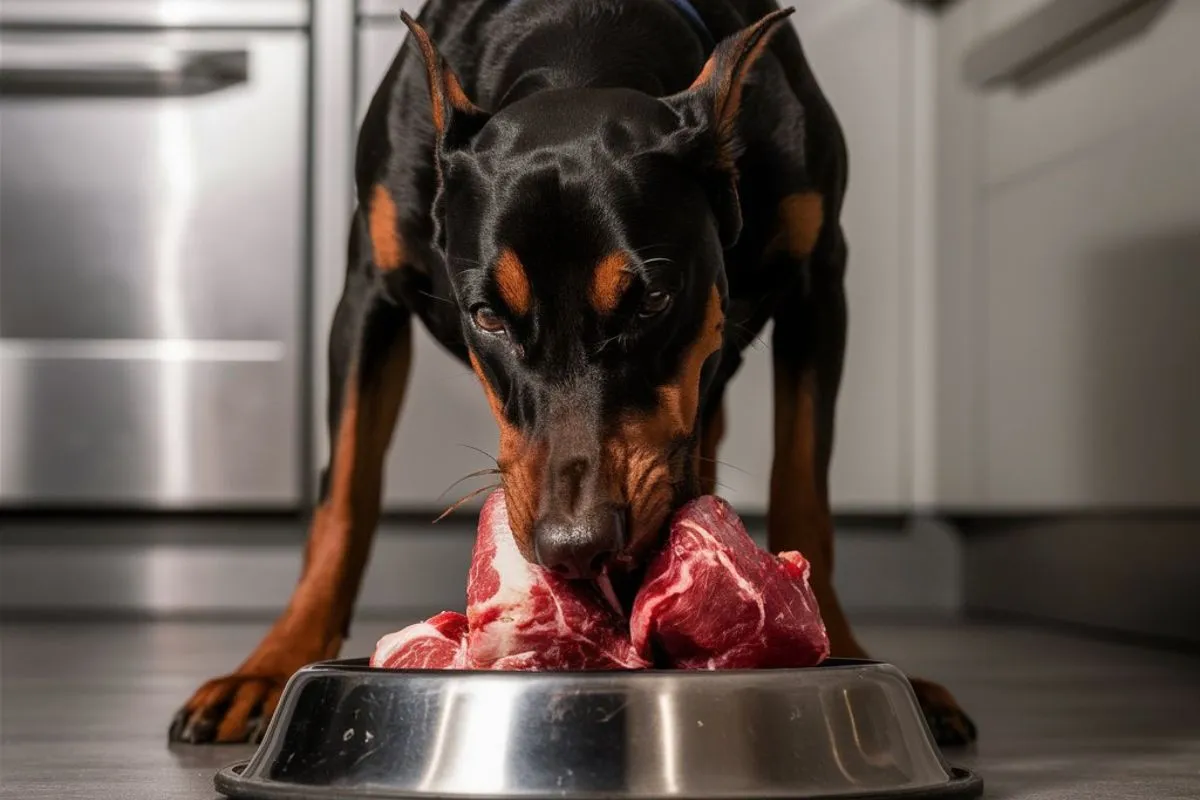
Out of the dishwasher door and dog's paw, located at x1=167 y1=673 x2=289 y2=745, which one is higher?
the dishwasher door

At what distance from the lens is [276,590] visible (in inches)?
147

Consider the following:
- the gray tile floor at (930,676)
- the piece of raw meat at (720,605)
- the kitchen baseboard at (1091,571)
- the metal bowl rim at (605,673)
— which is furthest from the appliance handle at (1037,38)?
the metal bowl rim at (605,673)

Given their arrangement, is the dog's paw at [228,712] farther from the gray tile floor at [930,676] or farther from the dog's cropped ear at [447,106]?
the dog's cropped ear at [447,106]

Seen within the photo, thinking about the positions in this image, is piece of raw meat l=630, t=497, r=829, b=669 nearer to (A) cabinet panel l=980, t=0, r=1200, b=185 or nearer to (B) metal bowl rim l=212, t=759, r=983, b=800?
(B) metal bowl rim l=212, t=759, r=983, b=800

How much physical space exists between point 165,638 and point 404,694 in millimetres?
2009

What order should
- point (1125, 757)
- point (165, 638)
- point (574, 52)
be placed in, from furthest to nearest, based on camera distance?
point (165, 638)
point (574, 52)
point (1125, 757)

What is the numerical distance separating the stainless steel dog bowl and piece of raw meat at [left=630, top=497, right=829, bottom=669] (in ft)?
0.29

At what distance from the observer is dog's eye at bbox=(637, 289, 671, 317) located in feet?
4.84

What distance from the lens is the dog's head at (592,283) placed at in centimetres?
136

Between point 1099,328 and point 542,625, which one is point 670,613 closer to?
point 542,625

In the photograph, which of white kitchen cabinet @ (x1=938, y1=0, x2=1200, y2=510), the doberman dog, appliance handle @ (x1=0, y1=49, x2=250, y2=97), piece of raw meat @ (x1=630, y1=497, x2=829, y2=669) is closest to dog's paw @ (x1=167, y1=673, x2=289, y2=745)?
the doberman dog

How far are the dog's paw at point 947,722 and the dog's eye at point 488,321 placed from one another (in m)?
0.58

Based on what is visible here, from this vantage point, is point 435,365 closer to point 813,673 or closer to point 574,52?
point 574,52

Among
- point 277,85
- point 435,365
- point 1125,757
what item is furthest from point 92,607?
point 1125,757
